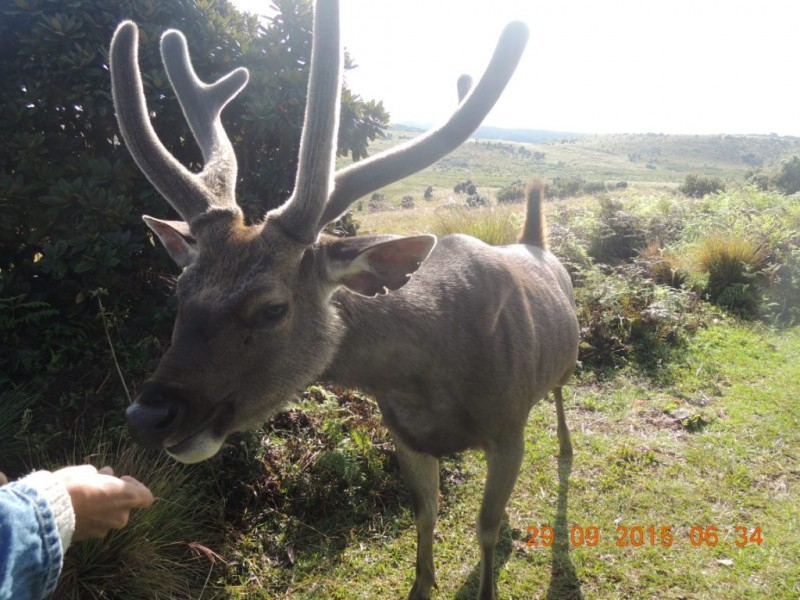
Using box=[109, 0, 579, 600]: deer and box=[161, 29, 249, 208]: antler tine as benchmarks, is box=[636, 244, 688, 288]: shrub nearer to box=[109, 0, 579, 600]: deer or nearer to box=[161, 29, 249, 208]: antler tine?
box=[109, 0, 579, 600]: deer

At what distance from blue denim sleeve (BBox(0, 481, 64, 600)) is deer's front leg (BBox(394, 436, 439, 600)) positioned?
8.86ft

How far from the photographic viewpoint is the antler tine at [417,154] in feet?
9.15

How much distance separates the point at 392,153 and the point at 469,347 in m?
1.28

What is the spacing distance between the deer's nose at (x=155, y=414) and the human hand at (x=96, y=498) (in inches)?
13.4

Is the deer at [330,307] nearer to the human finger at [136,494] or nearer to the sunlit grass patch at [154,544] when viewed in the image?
the human finger at [136,494]

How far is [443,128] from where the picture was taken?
2.88 m

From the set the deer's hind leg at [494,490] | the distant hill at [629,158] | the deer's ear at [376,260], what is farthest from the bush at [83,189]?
the distant hill at [629,158]

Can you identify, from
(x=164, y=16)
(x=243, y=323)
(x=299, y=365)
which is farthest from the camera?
(x=164, y=16)

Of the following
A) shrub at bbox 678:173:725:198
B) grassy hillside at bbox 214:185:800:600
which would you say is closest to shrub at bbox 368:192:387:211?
shrub at bbox 678:173:725:198

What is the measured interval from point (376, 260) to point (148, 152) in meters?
1.52

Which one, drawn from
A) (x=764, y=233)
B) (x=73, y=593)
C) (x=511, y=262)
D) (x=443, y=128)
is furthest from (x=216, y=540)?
(x=764, y=233)

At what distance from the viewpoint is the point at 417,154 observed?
2848 millimetres

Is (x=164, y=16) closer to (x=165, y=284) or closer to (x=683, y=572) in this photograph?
(x=165, y=284)

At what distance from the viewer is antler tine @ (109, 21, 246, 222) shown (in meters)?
3.01
